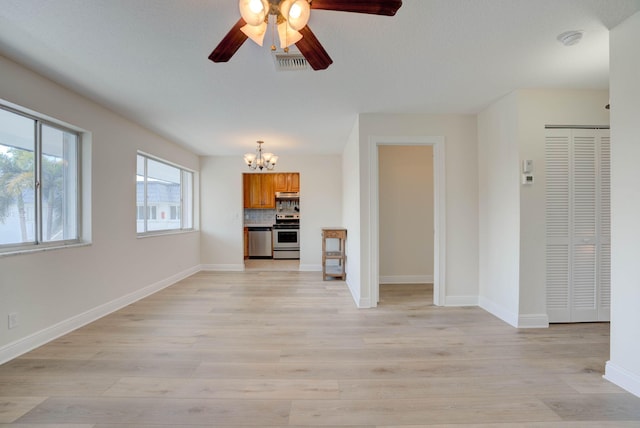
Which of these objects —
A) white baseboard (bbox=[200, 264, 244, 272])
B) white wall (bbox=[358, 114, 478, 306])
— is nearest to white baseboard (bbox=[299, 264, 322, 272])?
white baseboard (bbox=[200, 264, 244, 272])

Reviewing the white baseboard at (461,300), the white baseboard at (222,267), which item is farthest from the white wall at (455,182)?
the white baseboard at (222,267)

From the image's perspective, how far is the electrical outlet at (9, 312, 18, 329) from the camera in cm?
233

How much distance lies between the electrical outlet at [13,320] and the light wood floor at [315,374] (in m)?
0.27

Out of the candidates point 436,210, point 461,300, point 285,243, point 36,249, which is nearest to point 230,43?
point 36,249

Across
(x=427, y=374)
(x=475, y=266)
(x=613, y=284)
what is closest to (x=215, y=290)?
(x=427, y=374)

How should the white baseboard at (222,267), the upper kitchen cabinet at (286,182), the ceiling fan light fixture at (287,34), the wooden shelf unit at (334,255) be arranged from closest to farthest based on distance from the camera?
the ceiling fan light fixture at (287,34), the wooden shelf unit at (334,255), the white baseboard at (222,267), the upper kitchen cabinet at (286,182)

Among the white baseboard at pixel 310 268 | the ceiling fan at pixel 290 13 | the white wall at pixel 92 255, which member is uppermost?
the ceiling fan at pixel 290 13

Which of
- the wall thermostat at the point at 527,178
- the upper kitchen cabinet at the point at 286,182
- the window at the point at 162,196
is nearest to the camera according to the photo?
the wall thermostat at the point at 527,178

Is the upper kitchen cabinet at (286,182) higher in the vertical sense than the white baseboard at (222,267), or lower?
higher

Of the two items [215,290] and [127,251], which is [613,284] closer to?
[215,290]

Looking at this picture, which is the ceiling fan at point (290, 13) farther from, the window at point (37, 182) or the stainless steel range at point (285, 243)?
the stainless steel range at point (285, 243)

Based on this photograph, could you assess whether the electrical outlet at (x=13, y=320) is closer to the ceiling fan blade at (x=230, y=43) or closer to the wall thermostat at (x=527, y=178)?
the ceiling fan blade at (x=230, y=43)

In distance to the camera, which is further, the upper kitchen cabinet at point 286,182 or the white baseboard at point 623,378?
the upper kitchen cabinet at point 286,182

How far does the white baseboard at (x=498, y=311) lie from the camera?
3.01 metres
